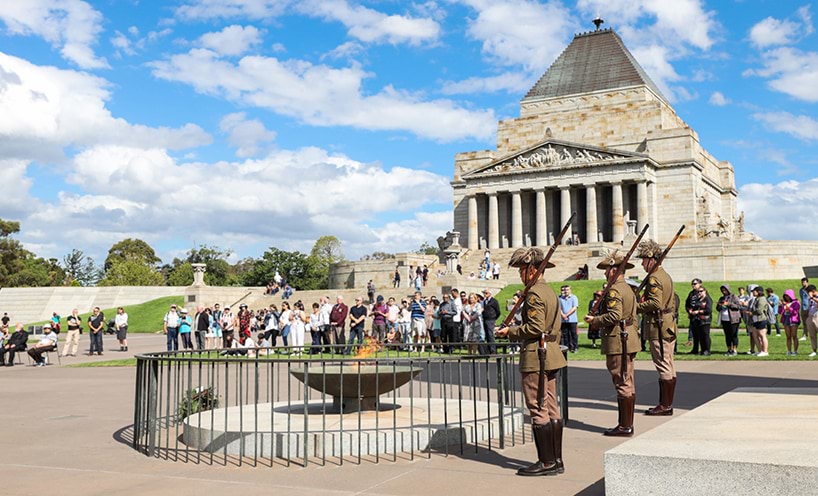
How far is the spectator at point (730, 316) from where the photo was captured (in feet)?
64.5

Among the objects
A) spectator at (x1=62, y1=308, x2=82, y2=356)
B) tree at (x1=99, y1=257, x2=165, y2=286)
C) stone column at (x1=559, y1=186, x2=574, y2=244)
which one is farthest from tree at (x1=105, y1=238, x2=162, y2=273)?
spectator at (x1=62, y1=308, x2=82, y2=356)

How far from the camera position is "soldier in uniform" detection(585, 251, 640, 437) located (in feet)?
29.8

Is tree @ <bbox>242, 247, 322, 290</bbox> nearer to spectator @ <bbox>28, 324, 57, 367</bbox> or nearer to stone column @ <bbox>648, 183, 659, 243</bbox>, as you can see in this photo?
stone column @ <bbox>648, 183, 659, 243</bbox>

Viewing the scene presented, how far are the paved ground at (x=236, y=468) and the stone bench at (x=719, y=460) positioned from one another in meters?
1.11

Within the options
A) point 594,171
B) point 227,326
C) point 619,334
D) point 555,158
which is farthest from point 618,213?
point 619,334

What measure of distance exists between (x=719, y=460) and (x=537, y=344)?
2394 millimetres

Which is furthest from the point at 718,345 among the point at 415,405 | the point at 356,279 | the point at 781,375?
the point at 356,279

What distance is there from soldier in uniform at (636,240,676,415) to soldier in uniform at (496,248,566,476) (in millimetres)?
3538

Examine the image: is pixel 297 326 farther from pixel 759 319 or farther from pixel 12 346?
pixel 759 319

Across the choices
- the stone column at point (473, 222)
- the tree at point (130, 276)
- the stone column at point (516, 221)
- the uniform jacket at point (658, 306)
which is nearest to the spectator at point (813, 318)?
the uniform jacket at point (658, 306)

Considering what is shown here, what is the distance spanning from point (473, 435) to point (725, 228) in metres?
57.7

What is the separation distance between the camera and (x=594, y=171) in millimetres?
61094

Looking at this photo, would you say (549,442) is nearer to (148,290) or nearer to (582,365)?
(582,365)

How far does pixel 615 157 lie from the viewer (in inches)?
2373
